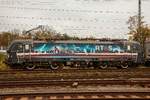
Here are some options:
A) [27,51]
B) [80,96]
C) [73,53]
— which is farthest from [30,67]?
[80,96]

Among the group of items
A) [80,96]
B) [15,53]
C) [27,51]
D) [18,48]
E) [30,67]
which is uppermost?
[18,48]

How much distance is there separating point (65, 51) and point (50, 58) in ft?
5.50

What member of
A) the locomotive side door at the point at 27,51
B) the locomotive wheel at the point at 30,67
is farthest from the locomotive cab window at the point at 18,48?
the locomotive wheel at the point at 30,67

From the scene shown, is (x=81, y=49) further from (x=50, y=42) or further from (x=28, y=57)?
(x=28, y=57)

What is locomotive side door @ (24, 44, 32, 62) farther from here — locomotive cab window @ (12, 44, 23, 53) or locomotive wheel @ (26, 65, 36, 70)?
locomotive wheel @ (26, 65, 36, 70)

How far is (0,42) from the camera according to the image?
88.9 m

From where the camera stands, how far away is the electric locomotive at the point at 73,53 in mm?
32750

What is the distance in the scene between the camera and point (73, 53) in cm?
3416

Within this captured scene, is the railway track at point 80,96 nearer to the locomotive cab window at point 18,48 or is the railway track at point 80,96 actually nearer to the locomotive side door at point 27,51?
the locomotive side door at point 27,51

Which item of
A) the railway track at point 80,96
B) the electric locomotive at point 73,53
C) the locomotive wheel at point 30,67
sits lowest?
the locomotive wheel at point 30,67

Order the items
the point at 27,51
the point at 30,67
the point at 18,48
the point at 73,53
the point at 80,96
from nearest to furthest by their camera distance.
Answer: the point at 80,96
the point at 18,48
the point at 27,51
the point at 30,67
the point at 73,53

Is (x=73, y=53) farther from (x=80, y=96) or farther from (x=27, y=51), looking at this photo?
(x=80, y=96)

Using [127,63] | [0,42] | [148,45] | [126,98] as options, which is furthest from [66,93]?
[0,42]

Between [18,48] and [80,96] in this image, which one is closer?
[80,96]
